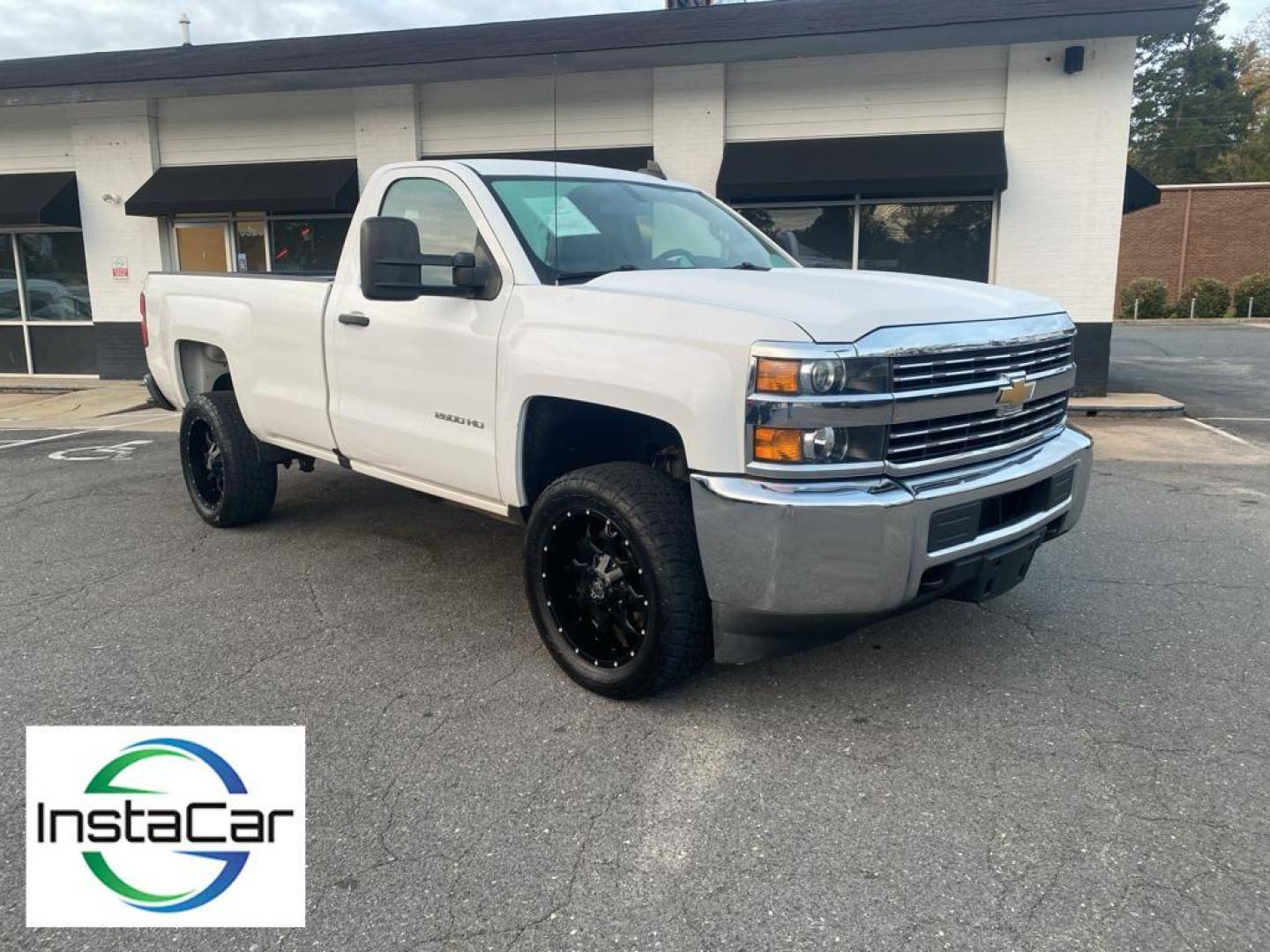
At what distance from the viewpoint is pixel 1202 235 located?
3484cm

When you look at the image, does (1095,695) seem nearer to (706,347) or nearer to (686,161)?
(706,347)

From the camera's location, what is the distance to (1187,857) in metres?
2.72

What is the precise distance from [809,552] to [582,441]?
1.35m

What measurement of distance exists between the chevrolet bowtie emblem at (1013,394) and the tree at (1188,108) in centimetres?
5939

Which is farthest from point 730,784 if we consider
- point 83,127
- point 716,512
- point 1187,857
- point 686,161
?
point 83,127

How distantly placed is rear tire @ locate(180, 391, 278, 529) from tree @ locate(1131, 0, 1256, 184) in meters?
59.3

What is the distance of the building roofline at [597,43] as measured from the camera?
1124 cm

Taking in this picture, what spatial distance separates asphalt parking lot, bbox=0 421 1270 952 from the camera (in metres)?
2.52

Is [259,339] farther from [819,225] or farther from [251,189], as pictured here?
[251,189]

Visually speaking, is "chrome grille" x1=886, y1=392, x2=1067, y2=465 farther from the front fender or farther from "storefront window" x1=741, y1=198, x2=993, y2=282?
"storefront window" x1=741, y1=198, x2=993, y2=282

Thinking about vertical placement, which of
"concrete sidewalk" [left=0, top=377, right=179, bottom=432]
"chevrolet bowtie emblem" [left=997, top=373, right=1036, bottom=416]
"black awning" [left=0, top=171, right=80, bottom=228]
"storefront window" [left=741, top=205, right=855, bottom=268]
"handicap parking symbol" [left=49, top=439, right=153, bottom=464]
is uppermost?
"black awning" [left=0, top=171, right=80, bottom=228]

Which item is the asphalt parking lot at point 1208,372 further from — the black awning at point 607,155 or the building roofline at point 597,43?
the black awning at point 607,155

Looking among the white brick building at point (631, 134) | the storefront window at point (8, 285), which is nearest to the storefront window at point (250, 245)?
the white brick building at point (631, 134)

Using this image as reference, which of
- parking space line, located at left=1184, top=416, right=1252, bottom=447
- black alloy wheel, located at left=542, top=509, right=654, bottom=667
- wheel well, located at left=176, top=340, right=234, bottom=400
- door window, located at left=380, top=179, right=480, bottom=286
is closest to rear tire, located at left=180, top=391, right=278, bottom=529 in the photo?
wheel well, located at left=176, top=340, right=234, bottom=400
